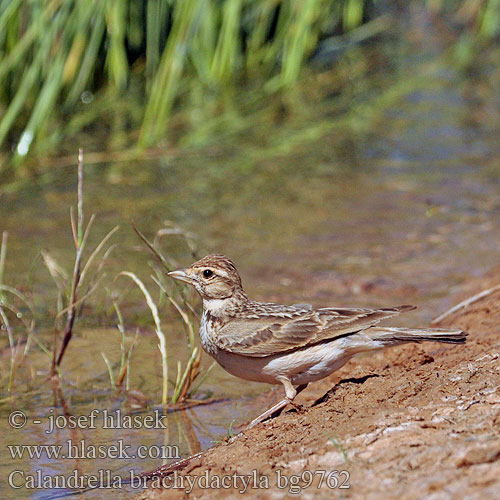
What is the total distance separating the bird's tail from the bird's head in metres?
0.89

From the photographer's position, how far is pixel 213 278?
541cm

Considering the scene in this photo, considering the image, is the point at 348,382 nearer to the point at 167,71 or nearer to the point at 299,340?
the point at 299,340

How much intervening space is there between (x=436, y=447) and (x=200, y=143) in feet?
26.3

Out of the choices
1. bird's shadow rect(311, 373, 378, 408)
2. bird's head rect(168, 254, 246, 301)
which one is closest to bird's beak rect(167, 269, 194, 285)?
bird's head rect(168, 254, 246, 301)

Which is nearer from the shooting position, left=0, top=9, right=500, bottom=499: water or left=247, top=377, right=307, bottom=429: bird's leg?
left=247, top=377, right=307, bottom=429: bird's leg

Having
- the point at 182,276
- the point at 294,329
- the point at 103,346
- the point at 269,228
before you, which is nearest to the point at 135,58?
the point at 269,228

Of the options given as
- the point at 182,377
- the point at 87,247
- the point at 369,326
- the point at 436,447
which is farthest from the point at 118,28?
the point at 436,447

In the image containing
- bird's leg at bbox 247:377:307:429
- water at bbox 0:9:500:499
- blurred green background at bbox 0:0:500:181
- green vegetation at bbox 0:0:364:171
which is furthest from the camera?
blurred green background at bbox 0:0:500:181

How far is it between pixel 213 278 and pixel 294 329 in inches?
28.6

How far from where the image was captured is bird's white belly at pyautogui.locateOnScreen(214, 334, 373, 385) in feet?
15.8

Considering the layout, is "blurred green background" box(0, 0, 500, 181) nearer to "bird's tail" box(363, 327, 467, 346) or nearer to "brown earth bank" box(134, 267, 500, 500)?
"bird's tail" box(363, 327, 467, 346)

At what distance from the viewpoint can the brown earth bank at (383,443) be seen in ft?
10.9

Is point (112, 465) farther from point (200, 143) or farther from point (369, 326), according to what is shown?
point (200, 143)

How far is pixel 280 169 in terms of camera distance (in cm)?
1070
